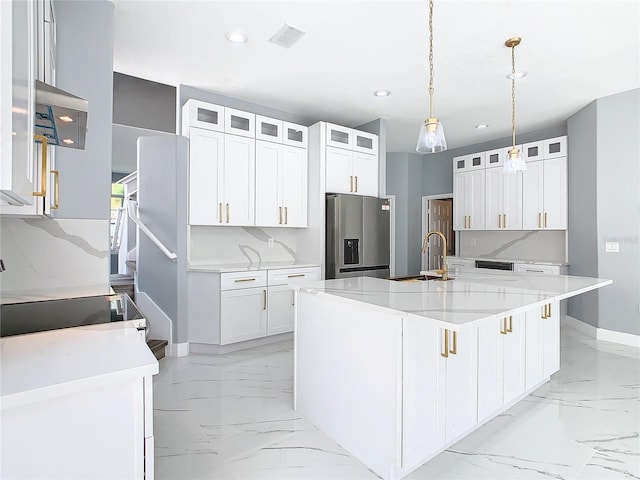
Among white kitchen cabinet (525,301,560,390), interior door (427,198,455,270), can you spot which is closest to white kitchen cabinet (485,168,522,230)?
interior door (427,198,455,270)

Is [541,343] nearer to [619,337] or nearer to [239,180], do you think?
[619,337]

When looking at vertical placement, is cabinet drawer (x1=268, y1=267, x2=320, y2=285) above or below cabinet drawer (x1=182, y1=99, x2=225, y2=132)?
below

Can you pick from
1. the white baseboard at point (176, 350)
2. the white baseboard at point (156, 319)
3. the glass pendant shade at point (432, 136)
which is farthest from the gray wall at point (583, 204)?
the white baseboard at point (156, 319)

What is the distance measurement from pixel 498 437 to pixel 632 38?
323 centimetres

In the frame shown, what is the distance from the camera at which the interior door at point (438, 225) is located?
684 cm

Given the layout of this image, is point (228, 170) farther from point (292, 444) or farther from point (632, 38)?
point (632, 38)

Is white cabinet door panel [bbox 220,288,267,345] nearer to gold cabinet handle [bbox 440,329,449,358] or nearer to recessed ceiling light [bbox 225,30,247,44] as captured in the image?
recessed ceiling light [bbox 225,30,247,44]

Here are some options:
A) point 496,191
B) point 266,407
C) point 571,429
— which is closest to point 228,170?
point 266,407

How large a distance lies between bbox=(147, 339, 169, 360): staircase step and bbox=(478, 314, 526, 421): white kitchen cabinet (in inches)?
108

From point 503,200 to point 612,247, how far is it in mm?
1572

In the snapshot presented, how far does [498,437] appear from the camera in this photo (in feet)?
7.01

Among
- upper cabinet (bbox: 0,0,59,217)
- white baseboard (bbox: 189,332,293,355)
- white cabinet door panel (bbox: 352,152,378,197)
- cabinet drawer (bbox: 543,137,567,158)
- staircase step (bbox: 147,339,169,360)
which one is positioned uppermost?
cabinet drawer (bbox: 543,137,567,158)

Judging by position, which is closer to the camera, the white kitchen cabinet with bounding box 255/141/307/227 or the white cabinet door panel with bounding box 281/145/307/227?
the white kitchen cabinet with bounding box 255/141/307/227

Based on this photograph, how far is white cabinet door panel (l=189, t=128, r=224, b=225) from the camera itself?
144 inches
